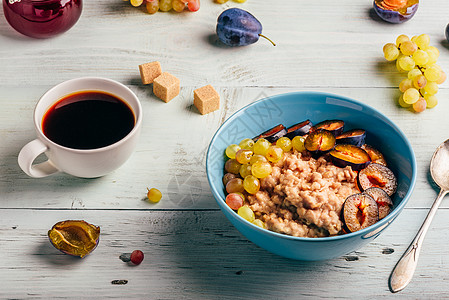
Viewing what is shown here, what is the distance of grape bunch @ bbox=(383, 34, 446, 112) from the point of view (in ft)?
4.84

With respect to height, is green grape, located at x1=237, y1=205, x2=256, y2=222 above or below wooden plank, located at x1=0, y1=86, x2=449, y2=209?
above

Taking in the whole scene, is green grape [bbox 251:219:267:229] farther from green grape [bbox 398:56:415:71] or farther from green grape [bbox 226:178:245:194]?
green grape [bbox 398:56:415:71]

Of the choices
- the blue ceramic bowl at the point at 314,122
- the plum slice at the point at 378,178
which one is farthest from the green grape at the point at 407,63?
the plum slice at the point at 378,178

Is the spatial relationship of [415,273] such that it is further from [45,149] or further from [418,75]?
[45,149]

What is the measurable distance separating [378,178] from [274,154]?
24cm

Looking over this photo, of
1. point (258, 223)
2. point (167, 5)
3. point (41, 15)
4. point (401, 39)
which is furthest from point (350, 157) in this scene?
point (41, 15)

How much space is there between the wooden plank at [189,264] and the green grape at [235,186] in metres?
0.12

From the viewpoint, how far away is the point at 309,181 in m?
1.13

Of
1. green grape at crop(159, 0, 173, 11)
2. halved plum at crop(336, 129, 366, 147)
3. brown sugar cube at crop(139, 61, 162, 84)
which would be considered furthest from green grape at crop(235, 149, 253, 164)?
green grape at crop(159, 0, 173, 11)

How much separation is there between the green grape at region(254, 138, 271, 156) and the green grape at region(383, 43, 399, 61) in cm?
62

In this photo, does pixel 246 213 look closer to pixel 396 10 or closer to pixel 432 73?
pixel 432 73

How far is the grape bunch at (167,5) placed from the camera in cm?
172

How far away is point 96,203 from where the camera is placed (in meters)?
1.26

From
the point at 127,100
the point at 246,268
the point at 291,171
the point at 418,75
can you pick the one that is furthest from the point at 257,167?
the point at 418,75
